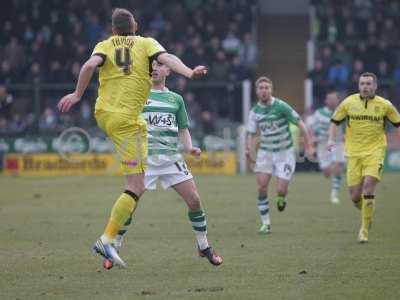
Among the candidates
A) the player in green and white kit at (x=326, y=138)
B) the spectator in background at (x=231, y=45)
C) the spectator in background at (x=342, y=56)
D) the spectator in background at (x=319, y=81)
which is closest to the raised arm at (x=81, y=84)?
the player in green and white kit at (x=326, y=138)

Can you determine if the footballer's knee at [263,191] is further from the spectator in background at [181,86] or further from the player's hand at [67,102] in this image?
the spectator in background at [181,86]

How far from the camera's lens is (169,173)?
37.0ft

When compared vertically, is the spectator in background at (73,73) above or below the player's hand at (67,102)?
below

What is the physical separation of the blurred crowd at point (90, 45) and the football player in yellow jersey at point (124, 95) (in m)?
22.4

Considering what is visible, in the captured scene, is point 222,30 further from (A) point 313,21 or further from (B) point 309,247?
(B) point 309,247

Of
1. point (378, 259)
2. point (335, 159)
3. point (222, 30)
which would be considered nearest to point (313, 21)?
point (222, 30)

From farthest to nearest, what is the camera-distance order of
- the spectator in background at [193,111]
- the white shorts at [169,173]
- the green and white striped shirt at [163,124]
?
1. the spectator in background at [193,111]
2. the green and white striped shirt at [163,124]
3. the white shorts at [169,173]

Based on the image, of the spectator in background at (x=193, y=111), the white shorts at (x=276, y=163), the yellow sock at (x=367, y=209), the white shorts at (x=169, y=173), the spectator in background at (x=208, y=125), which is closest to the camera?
the white shorts at (x=169, y=173)

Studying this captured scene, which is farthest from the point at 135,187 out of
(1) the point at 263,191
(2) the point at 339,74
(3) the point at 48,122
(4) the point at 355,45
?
(4) the point at 355,45

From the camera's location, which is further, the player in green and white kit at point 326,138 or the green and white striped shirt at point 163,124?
the player in green and white kit at point 326,138

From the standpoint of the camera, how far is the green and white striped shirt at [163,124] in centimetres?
1139

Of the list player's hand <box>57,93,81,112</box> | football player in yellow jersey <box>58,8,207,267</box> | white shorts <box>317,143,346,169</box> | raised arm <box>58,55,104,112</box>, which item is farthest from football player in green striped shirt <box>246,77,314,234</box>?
white shorts <box>317,143,346,169</box>

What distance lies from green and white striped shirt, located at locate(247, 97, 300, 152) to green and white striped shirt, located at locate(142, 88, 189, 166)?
4.38m

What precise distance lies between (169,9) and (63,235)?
23.2m
